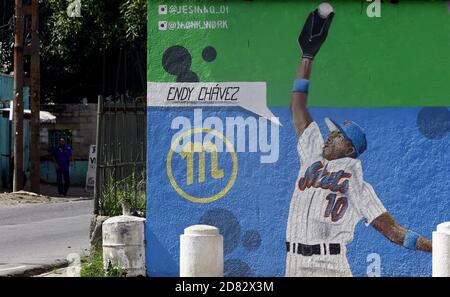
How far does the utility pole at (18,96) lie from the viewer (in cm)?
2712

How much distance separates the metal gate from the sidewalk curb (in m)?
1.37

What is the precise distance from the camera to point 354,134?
10.1 m

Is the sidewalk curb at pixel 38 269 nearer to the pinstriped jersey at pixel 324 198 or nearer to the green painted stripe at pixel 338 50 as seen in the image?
the green painted stripe at pixel 338 50

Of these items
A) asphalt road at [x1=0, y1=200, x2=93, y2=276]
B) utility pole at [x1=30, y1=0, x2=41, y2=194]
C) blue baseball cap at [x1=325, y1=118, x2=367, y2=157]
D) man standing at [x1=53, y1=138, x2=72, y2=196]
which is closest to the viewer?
blue baseball cap at [x1=325, y1=118, x2=367, y2=157]

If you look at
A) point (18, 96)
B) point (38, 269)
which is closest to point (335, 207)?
point (38, 269)

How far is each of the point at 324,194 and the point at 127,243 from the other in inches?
80.1

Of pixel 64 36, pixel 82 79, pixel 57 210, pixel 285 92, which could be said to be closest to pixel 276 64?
pixel 285 92

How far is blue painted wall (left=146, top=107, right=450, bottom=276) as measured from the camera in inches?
392

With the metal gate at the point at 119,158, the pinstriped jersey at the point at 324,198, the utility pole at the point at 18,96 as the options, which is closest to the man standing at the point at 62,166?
the utility pole at the point at 18,96

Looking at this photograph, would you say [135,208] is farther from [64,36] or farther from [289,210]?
[64,36]

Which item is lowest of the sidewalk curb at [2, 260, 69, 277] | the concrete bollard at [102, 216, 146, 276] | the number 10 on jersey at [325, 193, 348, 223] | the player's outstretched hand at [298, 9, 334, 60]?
the sidewalk curb at [2, 260, 69, 277]

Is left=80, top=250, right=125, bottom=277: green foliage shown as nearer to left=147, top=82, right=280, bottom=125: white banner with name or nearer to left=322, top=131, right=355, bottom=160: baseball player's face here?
left=147, top=82, right=280, bottom=125: white banner with name

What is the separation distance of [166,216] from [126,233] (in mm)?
437

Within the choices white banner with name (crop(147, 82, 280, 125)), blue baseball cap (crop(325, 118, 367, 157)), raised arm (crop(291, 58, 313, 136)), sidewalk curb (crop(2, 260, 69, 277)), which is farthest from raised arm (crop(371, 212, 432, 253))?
sidewalk curb (crop(2, 260, 69, 277))
